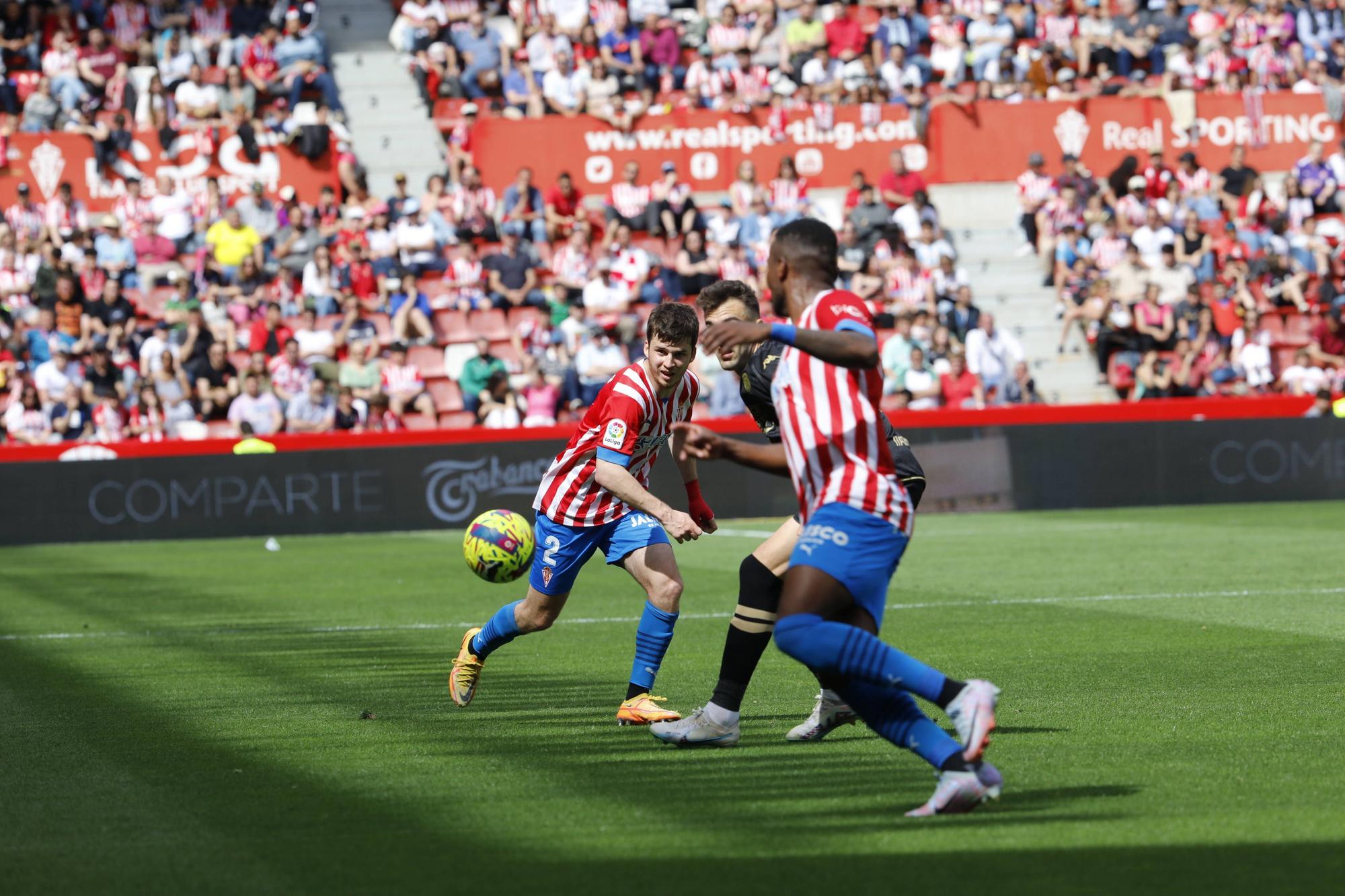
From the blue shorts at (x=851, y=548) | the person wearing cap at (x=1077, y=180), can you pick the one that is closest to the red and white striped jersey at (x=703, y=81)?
the person wearing cap at (x=1077, y=180)

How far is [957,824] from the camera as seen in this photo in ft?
18.2

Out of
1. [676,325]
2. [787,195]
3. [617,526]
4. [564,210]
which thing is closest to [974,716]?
[676,325]

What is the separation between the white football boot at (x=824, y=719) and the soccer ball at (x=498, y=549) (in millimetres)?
1882

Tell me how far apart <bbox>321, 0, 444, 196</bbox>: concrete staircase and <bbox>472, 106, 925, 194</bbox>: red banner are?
1324mm

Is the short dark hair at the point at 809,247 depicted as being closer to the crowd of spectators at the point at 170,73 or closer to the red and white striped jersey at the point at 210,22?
the crowd of spectators at the point at 170,73

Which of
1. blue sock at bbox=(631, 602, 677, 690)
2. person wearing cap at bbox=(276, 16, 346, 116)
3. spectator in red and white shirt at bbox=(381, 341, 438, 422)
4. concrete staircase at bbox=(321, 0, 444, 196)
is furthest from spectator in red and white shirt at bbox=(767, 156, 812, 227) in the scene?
blue sock at bbox=(631, 602, 677, 690)

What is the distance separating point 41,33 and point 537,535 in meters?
22.4

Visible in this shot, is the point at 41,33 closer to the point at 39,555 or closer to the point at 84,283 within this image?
the point at 84,283

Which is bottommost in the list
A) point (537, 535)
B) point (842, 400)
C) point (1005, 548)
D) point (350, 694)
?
point (1005, 548)

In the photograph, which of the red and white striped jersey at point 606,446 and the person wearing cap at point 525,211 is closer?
the red and white striped jersey at point 606,446

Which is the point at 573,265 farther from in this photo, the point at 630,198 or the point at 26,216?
the point at 26,216

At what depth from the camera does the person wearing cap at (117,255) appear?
24500 millimetres

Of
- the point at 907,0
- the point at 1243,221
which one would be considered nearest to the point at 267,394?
the point at 907,0

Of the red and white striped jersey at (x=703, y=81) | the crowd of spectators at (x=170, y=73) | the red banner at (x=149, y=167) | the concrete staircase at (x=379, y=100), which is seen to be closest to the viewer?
the red banner at (x=149, y=167)
